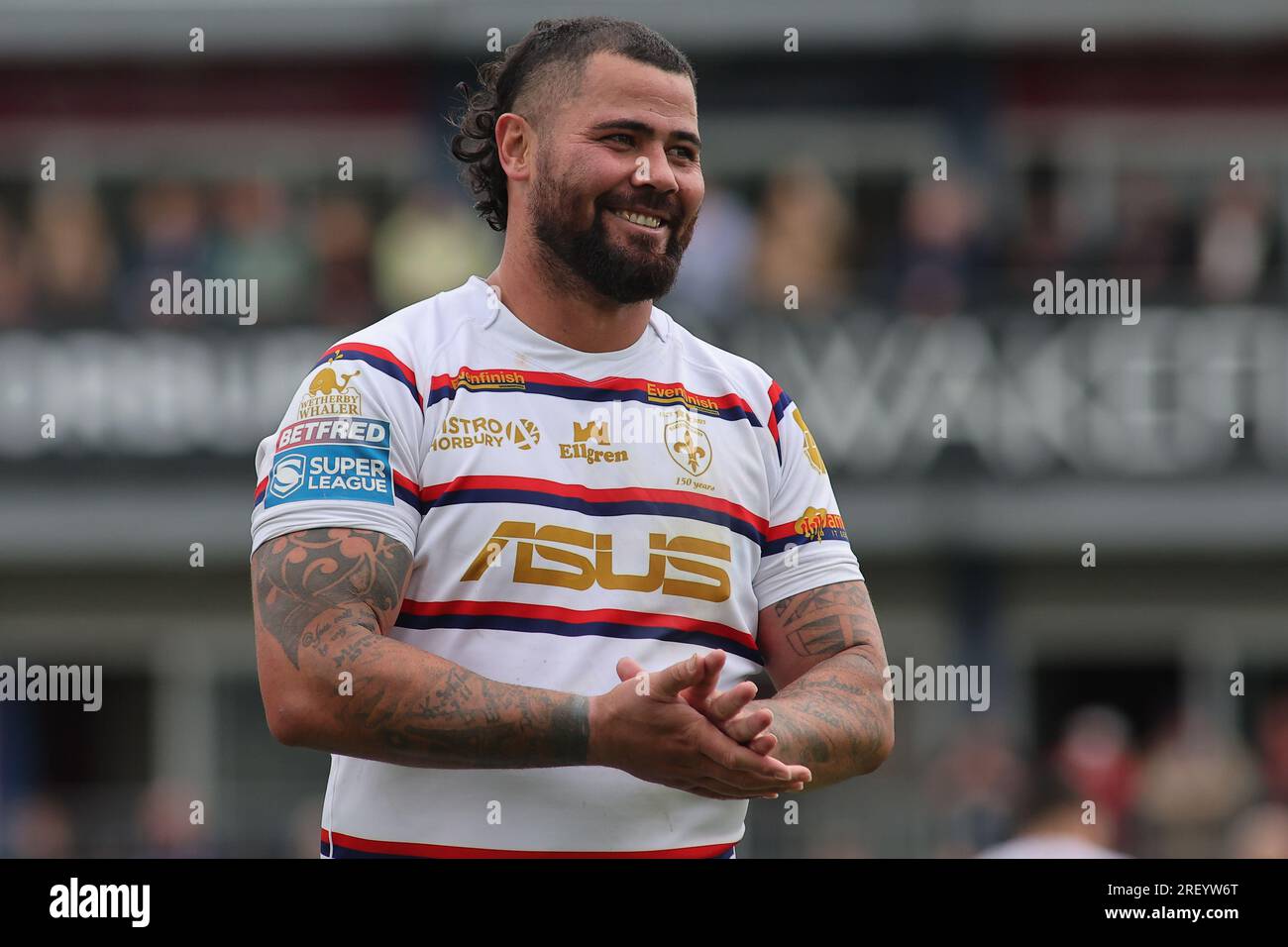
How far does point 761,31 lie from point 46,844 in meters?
8.97

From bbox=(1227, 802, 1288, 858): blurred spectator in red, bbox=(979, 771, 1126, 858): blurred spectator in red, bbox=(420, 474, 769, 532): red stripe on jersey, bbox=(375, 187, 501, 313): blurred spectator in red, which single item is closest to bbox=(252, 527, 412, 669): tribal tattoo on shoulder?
bbox=(420, 474, 769, 532): red stripe on jersey

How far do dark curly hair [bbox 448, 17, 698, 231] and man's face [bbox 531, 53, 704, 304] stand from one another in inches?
1.3

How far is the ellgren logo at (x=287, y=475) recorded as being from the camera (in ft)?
10.9

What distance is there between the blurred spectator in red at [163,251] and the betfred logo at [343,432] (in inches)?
386

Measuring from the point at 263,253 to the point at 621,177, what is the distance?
407 inches

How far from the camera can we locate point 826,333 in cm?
1394

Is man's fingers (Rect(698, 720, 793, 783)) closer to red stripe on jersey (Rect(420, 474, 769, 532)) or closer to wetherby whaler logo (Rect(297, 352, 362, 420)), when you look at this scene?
red stripe on jersey (Rect(420, 474, 769, 532))

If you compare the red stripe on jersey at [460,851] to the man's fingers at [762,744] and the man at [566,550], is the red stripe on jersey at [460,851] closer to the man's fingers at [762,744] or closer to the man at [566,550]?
the man at [566,550]

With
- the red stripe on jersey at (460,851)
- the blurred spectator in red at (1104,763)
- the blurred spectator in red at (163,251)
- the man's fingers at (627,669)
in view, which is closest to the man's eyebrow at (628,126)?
the man's fingers at (627,669)

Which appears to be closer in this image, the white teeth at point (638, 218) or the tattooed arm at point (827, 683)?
the tattooed arm at point (827, 683)

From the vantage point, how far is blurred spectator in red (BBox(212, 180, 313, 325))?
1316cm

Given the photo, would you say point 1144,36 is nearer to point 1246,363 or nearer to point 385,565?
point 1246,363

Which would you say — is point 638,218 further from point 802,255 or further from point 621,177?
point 802,255

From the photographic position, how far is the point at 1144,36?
651 inches
